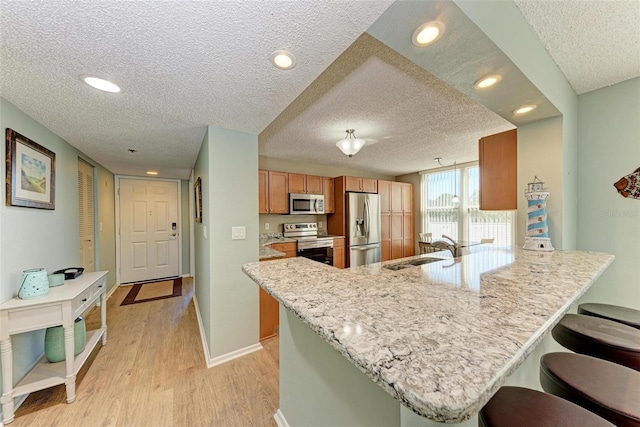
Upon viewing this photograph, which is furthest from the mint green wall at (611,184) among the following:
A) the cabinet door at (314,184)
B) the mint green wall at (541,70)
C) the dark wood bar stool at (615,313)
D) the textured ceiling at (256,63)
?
the cabinet door at (314,184)

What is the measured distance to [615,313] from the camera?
130 cm

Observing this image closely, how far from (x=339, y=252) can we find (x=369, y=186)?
5.04ft

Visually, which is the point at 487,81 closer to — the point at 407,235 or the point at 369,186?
the point at 369,186

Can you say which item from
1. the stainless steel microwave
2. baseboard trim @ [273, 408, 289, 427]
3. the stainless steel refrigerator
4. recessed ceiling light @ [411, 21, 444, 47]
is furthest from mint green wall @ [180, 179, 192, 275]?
recessed ceiling light @ [411, 21, 444, 47]

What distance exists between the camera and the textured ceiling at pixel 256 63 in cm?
93

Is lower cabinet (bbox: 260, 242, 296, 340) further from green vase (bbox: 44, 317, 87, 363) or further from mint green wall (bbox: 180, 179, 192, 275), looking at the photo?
mint green wall (bbox: 180, 179, 192, 275)

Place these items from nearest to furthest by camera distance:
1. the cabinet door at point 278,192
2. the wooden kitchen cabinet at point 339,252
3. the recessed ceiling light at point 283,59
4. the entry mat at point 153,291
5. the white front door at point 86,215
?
the recessed ceiling light at point 283,59, the white front door at point 86,215, the entry mat at point 153,291, the cabinet door at point 278,192, the wooden kitchen cabinet at point 339,252

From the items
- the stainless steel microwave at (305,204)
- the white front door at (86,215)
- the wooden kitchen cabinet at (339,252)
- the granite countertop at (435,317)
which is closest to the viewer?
the granite countertop at (435,317)

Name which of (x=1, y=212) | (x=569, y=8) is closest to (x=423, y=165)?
(x=569, y=8)

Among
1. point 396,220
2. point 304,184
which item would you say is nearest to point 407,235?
point 396,220

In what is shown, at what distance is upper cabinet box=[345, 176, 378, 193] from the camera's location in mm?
4543

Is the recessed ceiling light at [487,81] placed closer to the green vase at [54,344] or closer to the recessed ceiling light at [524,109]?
the recessed ceiling light at [524,109]

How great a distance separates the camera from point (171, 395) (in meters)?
1.71

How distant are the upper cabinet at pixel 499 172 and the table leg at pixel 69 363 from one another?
349cm
